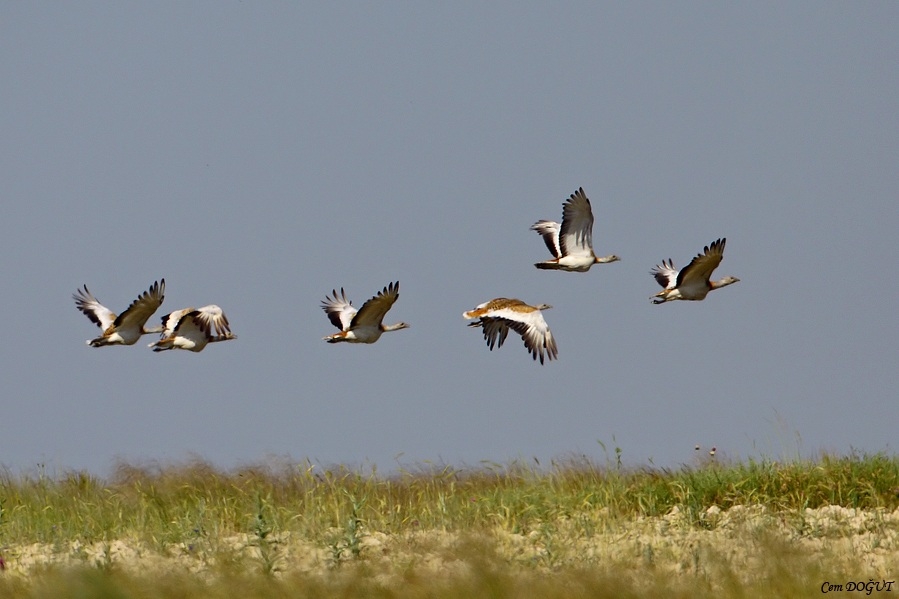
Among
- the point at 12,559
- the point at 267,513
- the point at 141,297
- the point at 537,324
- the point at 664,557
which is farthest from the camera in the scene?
the point at 141,297

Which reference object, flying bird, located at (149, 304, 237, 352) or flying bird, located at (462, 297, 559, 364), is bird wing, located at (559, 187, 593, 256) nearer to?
flying bird, located at (462, 297, 559, 364)

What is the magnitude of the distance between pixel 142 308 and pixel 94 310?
3.12 meters

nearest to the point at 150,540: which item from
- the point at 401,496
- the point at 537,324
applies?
the point at 401,496

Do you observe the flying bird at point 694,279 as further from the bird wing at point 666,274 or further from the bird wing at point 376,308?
the bird wing at point 376,308

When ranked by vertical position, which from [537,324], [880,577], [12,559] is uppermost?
[537,324]

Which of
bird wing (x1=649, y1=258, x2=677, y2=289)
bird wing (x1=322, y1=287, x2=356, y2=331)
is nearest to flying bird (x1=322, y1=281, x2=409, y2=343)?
bird wing (x1=322, y1=287, x2=356, y2=331)

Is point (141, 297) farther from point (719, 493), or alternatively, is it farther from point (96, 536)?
point (719, 493)

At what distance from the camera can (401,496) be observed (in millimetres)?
12594

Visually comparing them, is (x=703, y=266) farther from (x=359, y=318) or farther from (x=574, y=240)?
(x=359, y=318)

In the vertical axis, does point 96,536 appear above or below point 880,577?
above

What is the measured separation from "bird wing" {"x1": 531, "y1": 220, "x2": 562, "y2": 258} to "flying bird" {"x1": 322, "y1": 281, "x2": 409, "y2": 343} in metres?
Answer: 2.49

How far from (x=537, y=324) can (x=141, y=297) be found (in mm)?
5807

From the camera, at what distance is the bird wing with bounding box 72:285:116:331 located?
21.4 meters

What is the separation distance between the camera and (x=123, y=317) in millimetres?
19391
